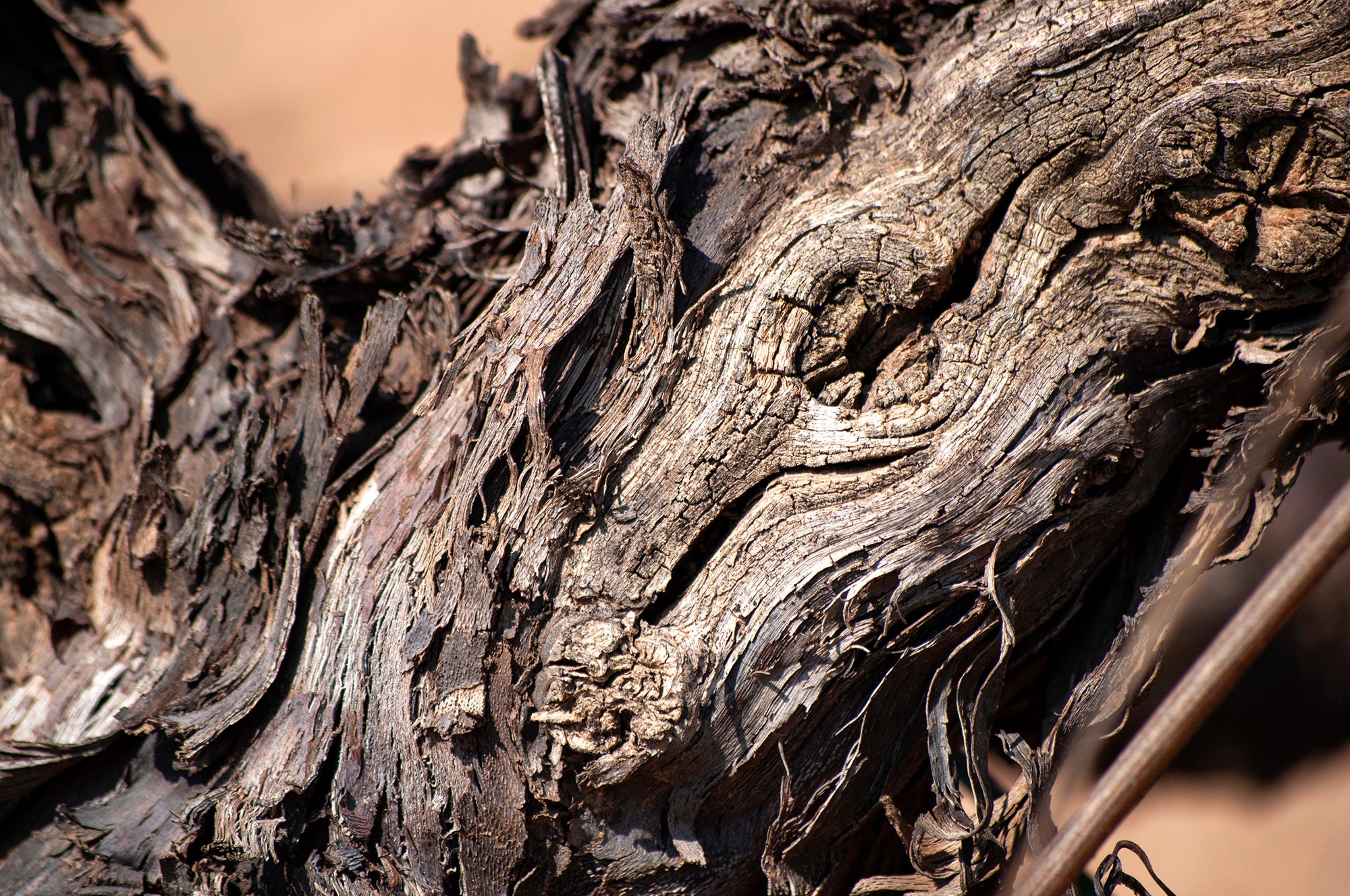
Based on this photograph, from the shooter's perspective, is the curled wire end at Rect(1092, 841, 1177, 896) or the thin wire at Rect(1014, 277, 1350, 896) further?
the curled wire end at Rect(1092, 841, 1177, 896)

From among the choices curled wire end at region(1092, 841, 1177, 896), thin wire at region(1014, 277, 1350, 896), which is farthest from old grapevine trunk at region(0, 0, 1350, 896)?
thin wire at region(1014, 277, 1350, 896)

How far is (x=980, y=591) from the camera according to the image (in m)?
1.39

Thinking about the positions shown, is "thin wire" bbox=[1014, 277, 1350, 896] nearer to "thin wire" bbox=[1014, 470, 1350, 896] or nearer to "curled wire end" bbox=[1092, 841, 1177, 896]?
"thin wire" bbox=[1014, 470, 1350, 896]

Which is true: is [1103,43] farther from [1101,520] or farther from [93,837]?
[93,837]

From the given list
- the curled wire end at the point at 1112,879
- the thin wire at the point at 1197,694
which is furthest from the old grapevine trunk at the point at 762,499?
the thin wire at the point at 1197,694

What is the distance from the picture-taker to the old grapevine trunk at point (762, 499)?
4.35 ft

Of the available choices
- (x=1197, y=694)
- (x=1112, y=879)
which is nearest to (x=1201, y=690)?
(x=1197, y=694)

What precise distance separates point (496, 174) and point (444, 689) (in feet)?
4.15

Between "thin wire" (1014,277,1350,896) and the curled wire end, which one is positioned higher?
"thin wire" (1014,277,1350,896)

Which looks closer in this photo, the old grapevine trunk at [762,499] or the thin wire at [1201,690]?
the thin wire at [1201,690]

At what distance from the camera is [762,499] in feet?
4.70

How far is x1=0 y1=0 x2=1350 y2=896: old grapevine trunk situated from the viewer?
1.33 meters

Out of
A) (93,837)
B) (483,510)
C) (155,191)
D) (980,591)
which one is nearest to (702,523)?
(483,510)

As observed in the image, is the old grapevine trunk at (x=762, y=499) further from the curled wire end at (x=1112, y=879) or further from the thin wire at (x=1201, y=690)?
the thin wire at (x=1201, y=690)
